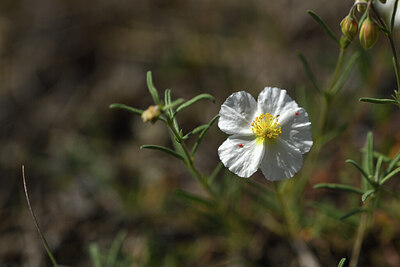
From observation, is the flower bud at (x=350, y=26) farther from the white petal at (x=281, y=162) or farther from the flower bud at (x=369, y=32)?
the white petal at (x=281, y=162)

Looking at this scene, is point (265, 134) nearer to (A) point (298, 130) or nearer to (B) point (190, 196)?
(A) point (298, 130)

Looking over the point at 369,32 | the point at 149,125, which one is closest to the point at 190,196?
the point at 369,32

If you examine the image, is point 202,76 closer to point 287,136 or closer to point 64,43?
point 64,43

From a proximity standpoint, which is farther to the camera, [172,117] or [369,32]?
[172,117]

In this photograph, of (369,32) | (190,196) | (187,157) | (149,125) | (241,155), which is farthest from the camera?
(149,125)

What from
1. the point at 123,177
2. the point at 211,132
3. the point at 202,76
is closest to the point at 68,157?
the point at 123,177

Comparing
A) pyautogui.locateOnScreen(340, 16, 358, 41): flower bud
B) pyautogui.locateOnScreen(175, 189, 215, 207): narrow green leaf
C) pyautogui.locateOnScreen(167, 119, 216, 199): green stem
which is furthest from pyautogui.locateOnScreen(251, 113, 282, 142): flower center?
pyautogui.locateOnScreen(175, 189, 215, 207): narrow green leaf
